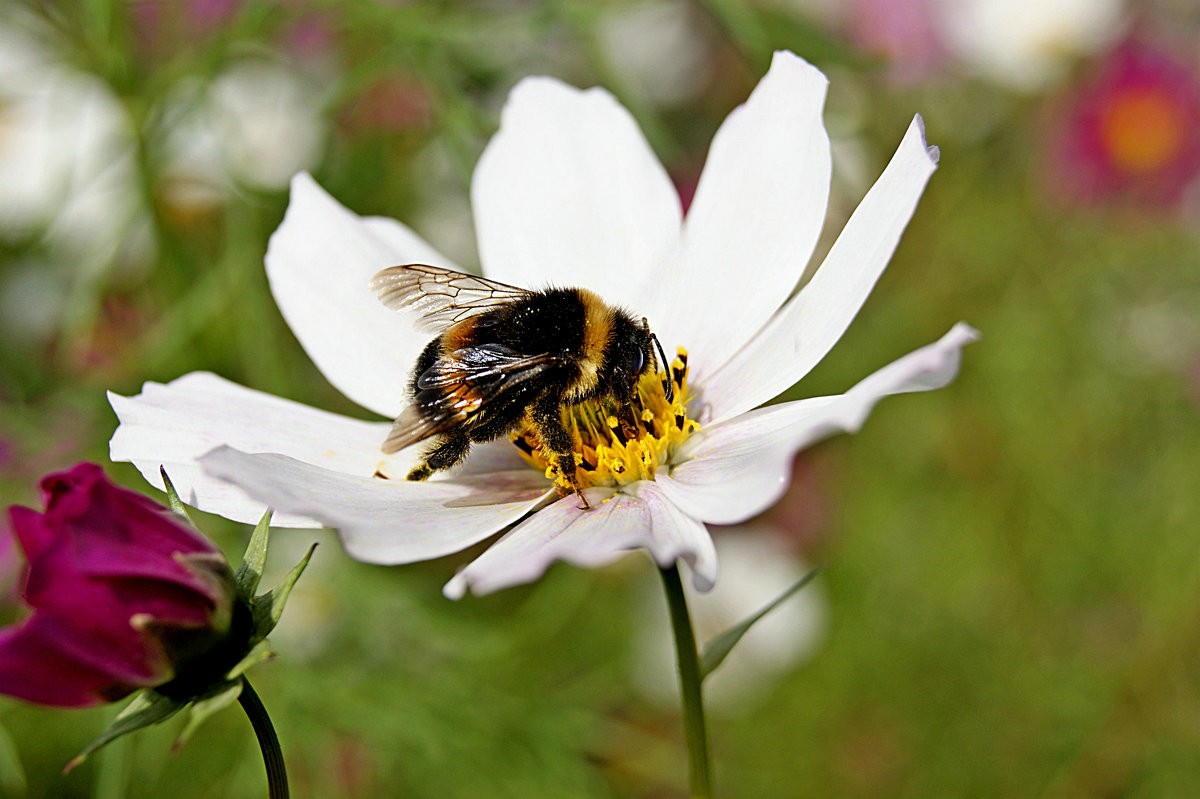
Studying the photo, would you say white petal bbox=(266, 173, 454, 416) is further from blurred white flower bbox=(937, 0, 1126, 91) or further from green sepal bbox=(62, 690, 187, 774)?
blurred white flower bbox=(937, 0, 1126, 91)

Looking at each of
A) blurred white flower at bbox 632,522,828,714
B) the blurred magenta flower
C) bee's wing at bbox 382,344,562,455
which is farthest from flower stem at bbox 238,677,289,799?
the blurred magenta flower

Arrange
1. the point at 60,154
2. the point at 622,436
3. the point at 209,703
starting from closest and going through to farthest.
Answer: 1. the point at 209,703
2. the point at 622,436
3. the point at 60,154

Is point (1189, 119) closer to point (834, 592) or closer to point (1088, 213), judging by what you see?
point (1088, 213)

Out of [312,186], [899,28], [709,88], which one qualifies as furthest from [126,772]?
[709,88]

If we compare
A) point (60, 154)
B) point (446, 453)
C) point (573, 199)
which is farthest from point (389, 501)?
point (60, 154)

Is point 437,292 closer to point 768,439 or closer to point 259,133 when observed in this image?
point 768,439
